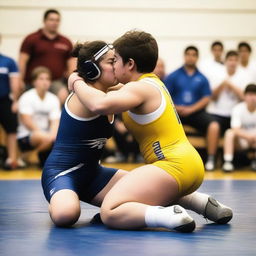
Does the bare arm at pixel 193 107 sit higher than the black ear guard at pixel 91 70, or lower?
lower

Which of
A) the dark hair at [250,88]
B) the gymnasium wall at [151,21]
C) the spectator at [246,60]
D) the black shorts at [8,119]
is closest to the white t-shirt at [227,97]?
the spectator at [246,60]

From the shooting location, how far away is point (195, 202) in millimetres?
3953

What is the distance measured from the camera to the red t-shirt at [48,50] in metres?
8.39

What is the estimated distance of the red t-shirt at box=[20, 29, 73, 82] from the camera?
839 centimetres

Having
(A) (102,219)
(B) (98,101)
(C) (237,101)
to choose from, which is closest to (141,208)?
(A) (102,219)

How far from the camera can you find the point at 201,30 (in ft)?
31.3

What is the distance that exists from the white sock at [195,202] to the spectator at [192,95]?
4.33 metres

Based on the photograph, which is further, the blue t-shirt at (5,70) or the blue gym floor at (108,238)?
the blue t-shirt at (5,70)

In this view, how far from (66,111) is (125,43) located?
20.6 inches

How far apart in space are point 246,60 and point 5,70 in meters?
2.88

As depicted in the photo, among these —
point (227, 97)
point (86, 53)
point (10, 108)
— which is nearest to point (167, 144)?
point (86, 53)

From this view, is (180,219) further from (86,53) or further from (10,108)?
(10,108)

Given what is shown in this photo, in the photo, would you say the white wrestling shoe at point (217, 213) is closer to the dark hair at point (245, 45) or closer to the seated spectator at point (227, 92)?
the seated spectator at point (227, 92)

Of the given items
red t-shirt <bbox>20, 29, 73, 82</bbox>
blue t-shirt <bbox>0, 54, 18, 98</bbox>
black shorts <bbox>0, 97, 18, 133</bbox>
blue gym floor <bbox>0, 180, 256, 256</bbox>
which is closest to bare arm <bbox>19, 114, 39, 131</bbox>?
black shorts <bbox>0, 97, 18, 133</bbox>
